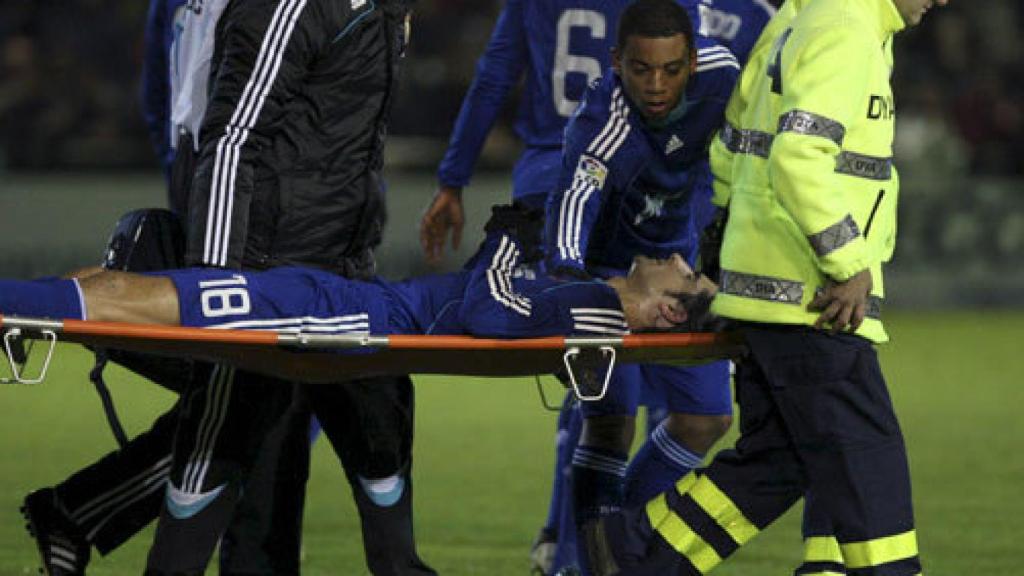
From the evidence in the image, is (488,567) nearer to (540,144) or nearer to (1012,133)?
(540,144)

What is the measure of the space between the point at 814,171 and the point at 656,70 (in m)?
1.03

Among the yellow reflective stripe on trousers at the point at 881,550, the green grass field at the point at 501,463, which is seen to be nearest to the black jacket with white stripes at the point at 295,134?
the yellow reflective stripe on trousers at the point at 881,550

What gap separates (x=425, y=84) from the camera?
682 inches

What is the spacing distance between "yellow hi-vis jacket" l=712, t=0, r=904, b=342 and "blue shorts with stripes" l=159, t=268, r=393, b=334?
87 centimetres

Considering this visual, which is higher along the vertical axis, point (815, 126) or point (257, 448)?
point (815, 126)

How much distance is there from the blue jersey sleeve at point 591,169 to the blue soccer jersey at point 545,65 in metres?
0.77

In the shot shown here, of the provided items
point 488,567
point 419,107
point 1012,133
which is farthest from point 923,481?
point 1012,133

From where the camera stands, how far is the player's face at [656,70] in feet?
19.9

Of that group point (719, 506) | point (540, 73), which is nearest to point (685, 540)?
point (719, 506)

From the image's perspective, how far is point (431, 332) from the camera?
5414mm

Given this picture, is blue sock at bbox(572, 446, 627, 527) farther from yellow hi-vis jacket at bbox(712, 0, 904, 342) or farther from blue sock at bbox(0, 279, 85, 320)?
blue sock at bbox(0, 279, 85, 320)

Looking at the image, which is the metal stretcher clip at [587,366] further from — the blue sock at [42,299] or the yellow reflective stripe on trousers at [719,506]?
the blue sock at [42,299]

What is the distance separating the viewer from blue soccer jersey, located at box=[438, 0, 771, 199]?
285 inches

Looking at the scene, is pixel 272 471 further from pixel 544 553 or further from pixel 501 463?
pixel 501 463
